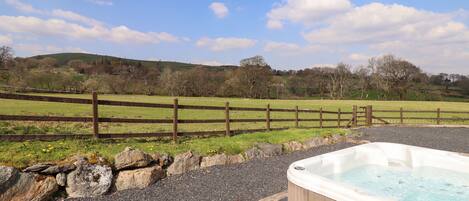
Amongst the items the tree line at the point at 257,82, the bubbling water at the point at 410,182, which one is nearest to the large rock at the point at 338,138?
the bubbling water at the point at 410,182

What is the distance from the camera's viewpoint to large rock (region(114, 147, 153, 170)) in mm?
4902

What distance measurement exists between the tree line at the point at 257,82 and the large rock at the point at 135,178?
42.8 m

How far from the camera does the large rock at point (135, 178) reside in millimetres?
4770

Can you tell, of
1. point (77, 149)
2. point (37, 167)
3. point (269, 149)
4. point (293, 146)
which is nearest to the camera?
point (37, 167)

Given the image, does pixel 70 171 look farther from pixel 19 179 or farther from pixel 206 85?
pixel 206 85

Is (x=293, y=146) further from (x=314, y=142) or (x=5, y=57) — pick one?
(x=5, y=57)

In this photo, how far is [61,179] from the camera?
434 centimetres

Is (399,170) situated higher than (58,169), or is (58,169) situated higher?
(58,169)

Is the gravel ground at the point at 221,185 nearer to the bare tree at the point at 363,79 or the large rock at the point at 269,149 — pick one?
the large rock at the point at 269,149

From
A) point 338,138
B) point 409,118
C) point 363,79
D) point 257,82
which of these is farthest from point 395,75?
point 338,138

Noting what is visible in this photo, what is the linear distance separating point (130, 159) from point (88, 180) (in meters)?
0.68

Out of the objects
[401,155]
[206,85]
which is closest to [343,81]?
[206,85]

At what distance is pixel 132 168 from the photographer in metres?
5.01

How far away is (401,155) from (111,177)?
16.5ft
